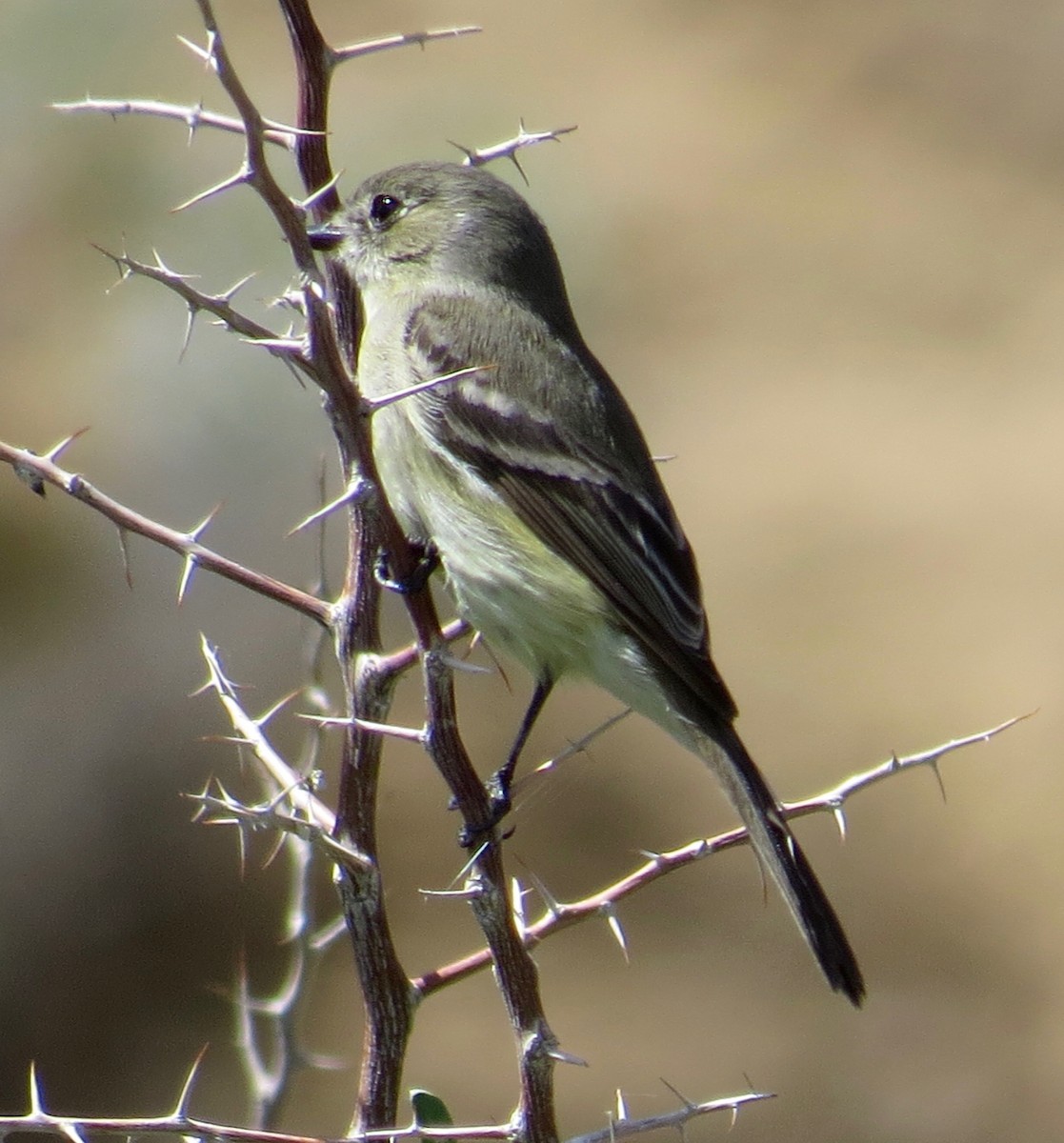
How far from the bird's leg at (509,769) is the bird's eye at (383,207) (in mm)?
1330

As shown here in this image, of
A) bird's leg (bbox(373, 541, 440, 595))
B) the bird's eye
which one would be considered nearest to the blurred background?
the bird's eye

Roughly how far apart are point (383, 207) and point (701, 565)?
510cm

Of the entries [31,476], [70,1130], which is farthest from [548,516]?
[70,1130]

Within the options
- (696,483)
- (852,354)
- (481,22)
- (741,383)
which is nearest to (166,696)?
(696,483)

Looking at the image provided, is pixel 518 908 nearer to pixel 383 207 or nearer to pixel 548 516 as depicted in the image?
pixel 548 516

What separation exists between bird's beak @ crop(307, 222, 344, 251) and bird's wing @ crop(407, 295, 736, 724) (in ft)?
0.81

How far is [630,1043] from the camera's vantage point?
677 cm

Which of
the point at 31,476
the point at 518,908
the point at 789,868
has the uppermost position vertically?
the point at 31,476

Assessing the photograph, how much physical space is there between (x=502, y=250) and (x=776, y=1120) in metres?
4.10

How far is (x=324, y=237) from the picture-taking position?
145 inches

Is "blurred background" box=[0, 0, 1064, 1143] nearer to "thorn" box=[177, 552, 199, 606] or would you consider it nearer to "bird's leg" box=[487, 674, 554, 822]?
"bird's leg" box=[487, 674, 554, 822]

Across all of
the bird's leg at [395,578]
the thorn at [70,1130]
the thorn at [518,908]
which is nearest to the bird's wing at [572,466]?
the bird's leg at [395,578]

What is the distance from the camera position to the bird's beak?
143 inches

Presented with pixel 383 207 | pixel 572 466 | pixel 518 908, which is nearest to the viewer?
pixel 518 908
